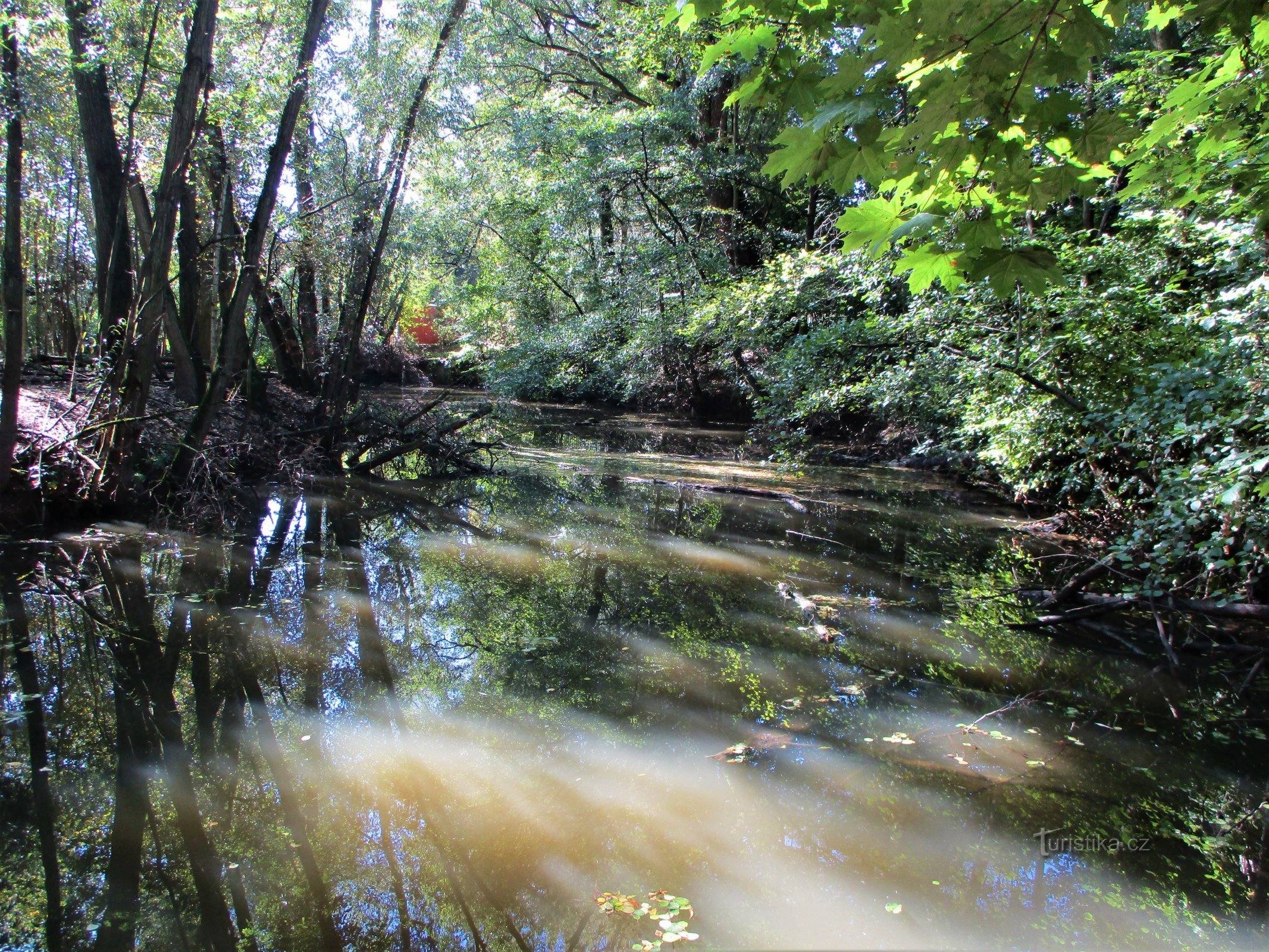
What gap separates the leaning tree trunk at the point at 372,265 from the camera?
9844mm

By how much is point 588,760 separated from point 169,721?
6.87 ft

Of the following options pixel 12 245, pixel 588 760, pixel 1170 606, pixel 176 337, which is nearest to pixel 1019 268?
pixel 588 760

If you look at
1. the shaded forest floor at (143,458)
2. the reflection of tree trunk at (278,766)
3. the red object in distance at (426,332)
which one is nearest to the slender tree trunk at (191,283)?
the shaded forest floor at (143,458)

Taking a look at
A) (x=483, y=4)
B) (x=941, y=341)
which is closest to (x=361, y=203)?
(x=483, y=4)

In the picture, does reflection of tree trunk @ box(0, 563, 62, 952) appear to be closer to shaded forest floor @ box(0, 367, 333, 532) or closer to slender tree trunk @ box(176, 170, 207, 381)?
shaded forest floor @ box(0, 367, 333, 532)

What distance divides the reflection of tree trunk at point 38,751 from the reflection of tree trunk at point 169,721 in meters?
0.37

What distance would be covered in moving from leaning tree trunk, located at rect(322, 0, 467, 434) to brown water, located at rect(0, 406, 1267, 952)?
419 cm

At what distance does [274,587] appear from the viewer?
17.5 ft

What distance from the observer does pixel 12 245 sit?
495 centimetres

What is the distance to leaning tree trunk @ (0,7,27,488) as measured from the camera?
494 centimetres

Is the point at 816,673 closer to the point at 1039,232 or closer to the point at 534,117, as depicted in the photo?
the point at 1039,232

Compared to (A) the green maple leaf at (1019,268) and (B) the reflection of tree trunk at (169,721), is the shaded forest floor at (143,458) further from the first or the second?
(A) the green maple leaf at (1019,268)

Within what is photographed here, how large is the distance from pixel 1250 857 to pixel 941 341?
6.75m

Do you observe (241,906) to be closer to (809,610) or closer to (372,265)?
(809,610)
